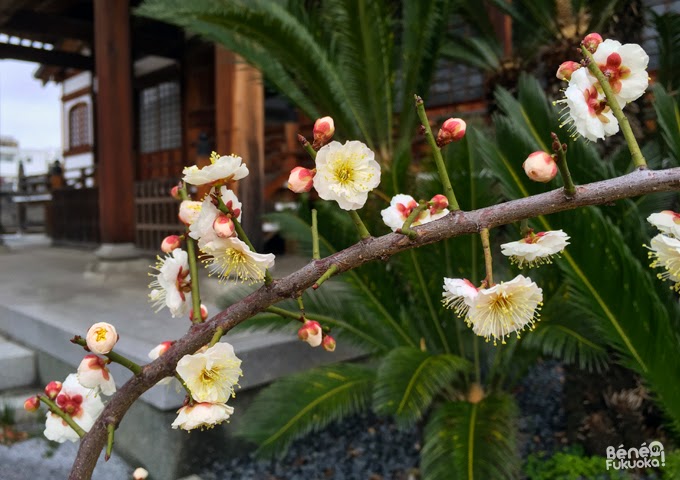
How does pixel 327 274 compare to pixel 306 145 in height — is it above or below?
below

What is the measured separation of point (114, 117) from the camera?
6.64 m

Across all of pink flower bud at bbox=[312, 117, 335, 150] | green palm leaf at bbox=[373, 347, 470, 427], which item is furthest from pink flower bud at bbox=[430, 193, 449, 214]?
green palm leaf at bbox=[373, 347, 470, 427]

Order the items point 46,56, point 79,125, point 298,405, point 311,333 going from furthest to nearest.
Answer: point 79,125 < point 46,56 < point 298,405 < point 311,333

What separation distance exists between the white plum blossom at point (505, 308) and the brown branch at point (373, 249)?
9 centimetres

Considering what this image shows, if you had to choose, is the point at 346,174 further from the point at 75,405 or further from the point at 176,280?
the point at 75,405

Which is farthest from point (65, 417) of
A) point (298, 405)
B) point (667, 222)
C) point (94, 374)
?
point (298, 405)

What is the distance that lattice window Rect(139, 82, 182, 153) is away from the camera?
11312mm

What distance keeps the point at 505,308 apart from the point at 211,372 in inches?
13.5

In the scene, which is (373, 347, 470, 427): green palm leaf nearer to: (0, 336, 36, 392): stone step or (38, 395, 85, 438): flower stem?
(38, 395, 85, 438): flower stem

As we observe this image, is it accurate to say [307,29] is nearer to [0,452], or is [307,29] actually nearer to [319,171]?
[0,452]

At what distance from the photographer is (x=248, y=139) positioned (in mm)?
5500

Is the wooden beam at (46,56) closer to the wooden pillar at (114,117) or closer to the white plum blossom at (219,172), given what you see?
the wooden pillar at (114,117)

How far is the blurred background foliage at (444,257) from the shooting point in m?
2.01

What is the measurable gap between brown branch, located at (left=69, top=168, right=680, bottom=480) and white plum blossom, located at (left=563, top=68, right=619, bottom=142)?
92 mm
